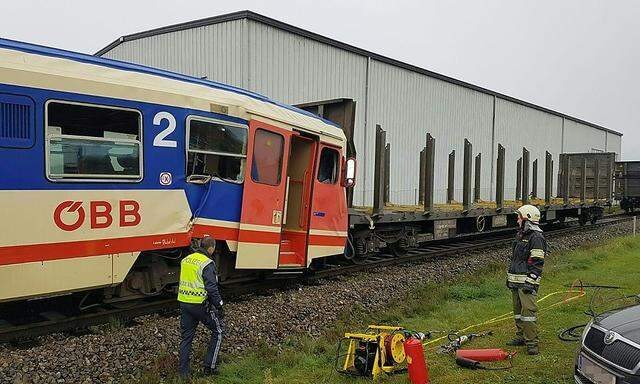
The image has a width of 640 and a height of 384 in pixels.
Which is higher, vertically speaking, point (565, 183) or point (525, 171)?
point (525, 171)

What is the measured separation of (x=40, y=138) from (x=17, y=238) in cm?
115

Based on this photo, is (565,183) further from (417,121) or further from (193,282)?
(193,282)

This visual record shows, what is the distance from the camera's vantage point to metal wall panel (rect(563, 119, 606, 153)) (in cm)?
4373

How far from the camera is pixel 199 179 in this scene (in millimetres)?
7387

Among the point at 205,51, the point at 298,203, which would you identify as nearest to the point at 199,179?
the point at 298,203

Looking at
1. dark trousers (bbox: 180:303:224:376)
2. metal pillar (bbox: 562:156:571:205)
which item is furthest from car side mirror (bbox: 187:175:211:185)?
metal pillar (bbox: 562:156:571:205)

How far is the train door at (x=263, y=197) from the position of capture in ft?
26.3

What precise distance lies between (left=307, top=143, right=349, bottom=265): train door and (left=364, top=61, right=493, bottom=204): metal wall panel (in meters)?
11.2

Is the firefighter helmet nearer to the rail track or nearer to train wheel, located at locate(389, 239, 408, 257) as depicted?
the rail track

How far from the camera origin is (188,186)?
7.24 m

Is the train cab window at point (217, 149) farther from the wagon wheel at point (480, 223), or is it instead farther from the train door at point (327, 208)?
the wagon wheel at point (480, 223)

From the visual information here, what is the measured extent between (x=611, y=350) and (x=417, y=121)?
73.8ft

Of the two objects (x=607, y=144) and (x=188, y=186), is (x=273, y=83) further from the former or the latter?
(x=607, y=144)

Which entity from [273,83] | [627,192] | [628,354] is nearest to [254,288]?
[628,354]
